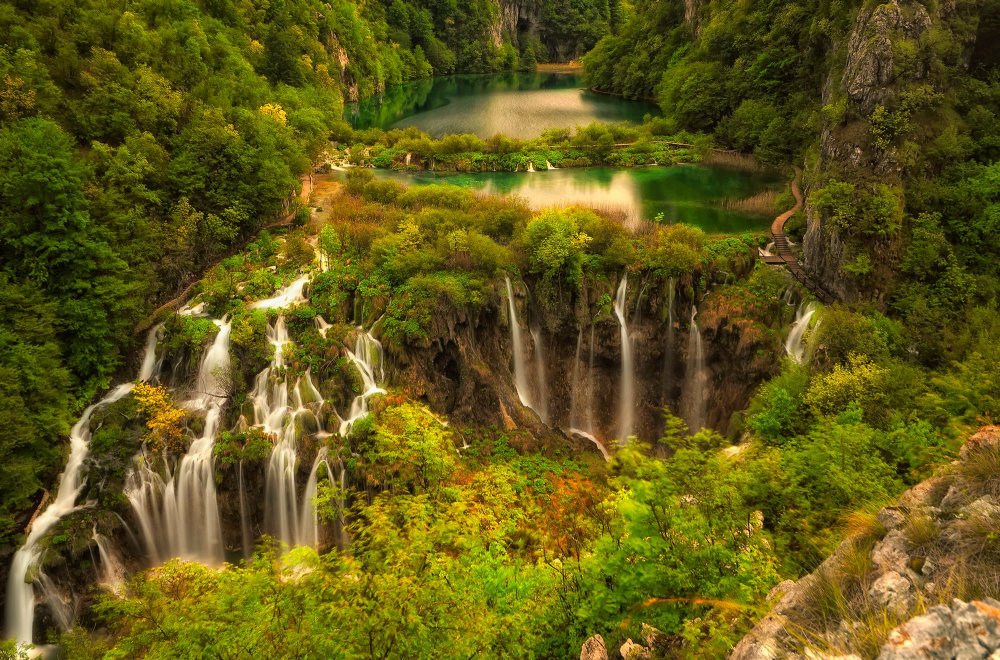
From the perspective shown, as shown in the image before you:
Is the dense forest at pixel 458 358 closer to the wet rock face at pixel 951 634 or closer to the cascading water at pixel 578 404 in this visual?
the cascading water at pixel 578 404

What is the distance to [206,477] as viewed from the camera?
639 inches

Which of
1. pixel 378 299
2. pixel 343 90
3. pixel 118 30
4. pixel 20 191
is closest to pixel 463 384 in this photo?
pixel 378 299

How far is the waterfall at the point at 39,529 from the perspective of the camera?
13.8m

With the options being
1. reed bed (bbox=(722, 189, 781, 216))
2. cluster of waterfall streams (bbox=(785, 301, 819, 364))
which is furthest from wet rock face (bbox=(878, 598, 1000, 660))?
reed bed (bbox=(722, 189, 781, 216))

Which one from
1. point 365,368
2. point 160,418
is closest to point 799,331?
point 365,368

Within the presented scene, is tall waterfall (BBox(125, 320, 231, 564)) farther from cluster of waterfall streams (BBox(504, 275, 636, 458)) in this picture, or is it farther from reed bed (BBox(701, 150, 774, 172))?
reed bed (BBox(701, 150, 774, 172))

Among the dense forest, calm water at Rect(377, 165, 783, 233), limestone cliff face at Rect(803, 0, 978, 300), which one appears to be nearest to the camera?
the dense forest

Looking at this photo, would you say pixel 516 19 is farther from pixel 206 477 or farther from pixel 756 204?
pixel 206 477

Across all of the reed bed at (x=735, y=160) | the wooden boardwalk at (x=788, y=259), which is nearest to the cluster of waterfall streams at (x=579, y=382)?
the wooden boardwalk at (x=788, y=259)

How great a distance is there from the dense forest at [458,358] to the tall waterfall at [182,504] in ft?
0.73

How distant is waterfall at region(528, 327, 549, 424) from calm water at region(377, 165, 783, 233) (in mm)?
9937

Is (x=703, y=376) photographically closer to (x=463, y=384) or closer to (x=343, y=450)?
(x=463, y=384)

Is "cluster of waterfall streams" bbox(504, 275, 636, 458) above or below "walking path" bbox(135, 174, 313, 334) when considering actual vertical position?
below

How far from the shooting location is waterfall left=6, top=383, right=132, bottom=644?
545 inches
